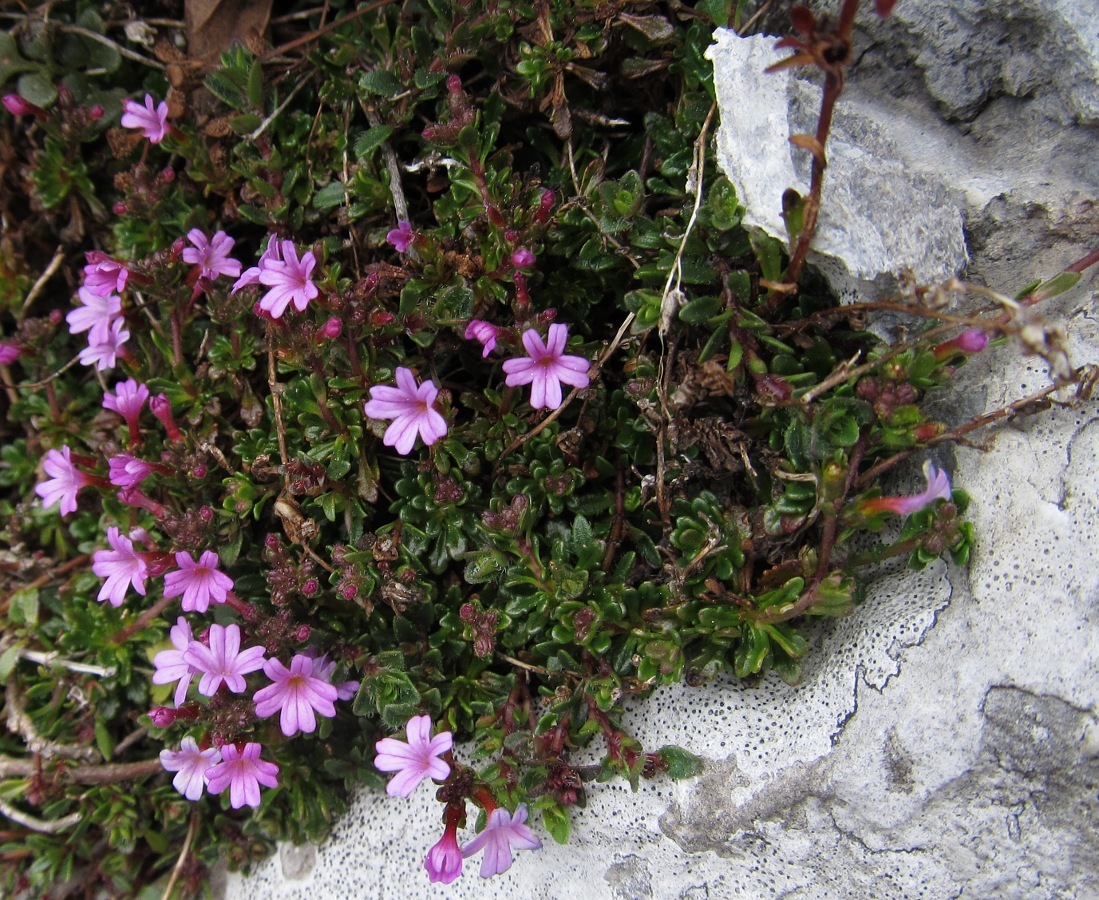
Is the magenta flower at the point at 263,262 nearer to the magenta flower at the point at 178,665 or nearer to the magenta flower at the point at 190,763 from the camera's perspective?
the magenta flower at the point at 178,665

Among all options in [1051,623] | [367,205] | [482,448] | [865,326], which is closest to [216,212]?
[367,205]

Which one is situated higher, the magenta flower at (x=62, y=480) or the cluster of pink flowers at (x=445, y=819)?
the cluster of pink flowers at (x=445, y=819)

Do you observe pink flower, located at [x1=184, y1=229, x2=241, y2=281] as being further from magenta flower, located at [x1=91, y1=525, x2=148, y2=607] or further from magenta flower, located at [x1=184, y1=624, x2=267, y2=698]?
magenta flower, located at [x1=184, y1=624, x2=267, y2=698]

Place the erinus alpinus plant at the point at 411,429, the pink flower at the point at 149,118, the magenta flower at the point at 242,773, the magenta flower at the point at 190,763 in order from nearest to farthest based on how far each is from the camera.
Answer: the erinus alpinus plant at the point at 411,429 < the magenta flower at the point at 242,773 < the magenta flower at the point at 190,763 < the pink flower at the point at 149,118

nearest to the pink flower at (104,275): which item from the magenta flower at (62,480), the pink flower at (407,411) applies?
the magenta flower at (62,480)

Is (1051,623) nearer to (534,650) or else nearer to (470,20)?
(534,650)

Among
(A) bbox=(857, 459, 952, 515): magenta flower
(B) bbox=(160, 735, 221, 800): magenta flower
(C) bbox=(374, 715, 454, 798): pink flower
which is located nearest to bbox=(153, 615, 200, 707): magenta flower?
(B) bbox=(160, 735, 221, 800): magenta flower

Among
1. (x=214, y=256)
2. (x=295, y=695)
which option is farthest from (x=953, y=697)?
(x=214, y=256)

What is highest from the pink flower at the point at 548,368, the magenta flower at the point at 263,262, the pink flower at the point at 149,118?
the pink flower at the point at 548,368
